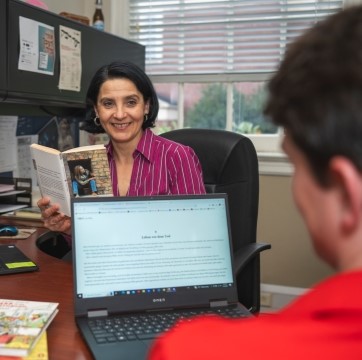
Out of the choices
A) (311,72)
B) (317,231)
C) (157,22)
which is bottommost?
(317,231)

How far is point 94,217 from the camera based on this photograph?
961 millimetres

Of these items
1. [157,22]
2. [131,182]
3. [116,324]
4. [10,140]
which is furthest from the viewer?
[157,22]

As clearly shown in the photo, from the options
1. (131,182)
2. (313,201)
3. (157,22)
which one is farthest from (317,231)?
(157,22)

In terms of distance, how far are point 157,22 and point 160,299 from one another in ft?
6.00

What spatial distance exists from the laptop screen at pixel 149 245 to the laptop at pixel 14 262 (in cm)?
34

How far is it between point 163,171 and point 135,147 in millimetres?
134

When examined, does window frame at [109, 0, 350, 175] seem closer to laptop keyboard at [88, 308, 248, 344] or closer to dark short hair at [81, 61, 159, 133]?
dark short hair at [81, 61, 159, 133]

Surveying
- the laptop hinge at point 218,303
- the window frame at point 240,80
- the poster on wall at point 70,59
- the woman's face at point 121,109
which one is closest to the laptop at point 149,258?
the laptop hinge at point 218,303

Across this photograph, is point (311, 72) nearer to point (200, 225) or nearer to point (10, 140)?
point (200, 225)

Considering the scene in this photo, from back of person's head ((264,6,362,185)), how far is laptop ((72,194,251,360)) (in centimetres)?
57

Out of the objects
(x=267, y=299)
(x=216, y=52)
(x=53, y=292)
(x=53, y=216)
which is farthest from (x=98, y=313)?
(x=216, y=52)

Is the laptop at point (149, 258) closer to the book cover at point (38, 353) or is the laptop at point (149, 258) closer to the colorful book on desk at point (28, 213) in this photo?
the book cover at point (38, 353)

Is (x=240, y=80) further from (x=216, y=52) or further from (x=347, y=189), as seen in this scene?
(x=347, y=189)

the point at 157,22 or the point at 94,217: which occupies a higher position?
the point at 157,22
